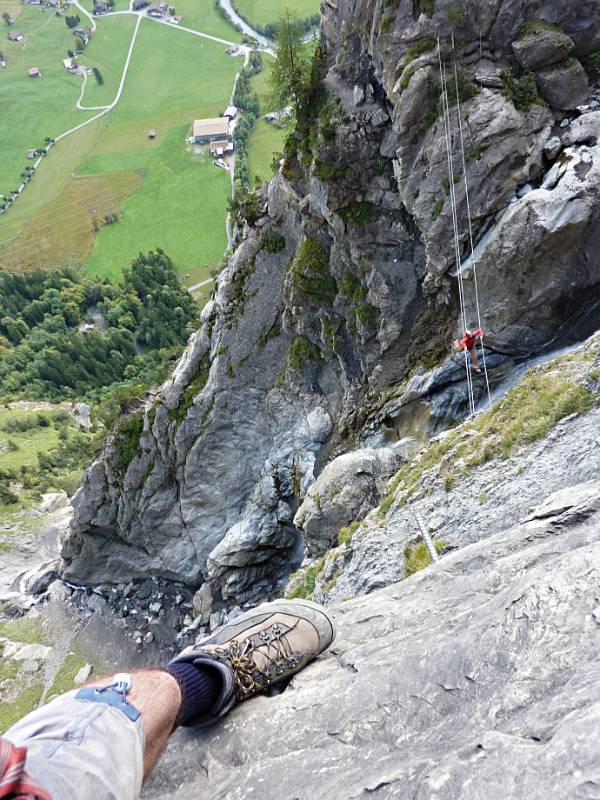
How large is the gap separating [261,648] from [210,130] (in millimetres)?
165589

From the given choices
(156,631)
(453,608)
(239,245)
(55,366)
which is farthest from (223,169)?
(453,608)

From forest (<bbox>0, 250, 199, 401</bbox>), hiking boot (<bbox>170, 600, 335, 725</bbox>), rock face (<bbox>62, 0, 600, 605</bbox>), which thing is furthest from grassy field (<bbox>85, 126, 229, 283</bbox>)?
hiking boot (<bbox>170, 600, 335, 725</bbox>)

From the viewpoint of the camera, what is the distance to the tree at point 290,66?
2602 cm

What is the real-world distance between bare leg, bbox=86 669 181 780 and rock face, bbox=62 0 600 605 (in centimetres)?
1705

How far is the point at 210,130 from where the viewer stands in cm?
14512

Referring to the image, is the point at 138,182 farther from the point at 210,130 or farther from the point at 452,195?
the point at 452,195

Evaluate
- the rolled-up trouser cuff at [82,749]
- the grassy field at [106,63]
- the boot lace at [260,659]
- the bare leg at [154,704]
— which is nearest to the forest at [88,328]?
the boot lace at [260,659]

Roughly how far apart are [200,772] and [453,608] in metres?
4.17

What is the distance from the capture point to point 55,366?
106625mm

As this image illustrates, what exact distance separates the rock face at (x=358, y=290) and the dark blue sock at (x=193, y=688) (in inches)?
641

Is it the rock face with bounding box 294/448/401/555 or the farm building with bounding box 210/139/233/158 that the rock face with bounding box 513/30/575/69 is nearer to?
the rock face with bounding box 294/448/401/555

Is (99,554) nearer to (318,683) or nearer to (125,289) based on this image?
(318,683)

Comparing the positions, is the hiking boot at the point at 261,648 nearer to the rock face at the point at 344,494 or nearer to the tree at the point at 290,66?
the rock face at the point at 344,494

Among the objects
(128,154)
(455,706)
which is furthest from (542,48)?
(128,154)
